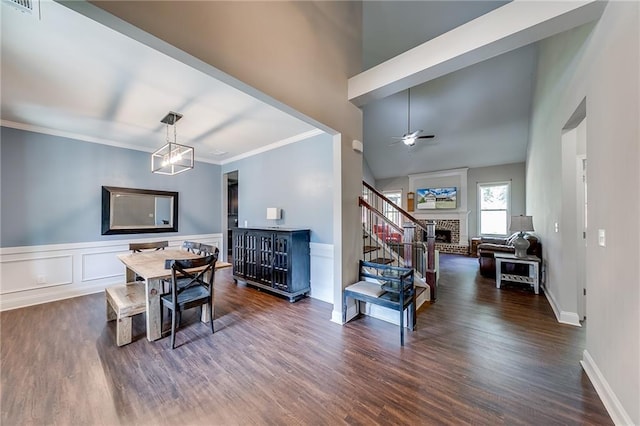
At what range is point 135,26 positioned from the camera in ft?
4.18

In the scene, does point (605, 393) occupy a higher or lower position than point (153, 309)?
lower

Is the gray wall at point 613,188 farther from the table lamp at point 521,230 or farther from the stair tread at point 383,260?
the table lamp at point 521,230

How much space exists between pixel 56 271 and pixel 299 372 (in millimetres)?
4462

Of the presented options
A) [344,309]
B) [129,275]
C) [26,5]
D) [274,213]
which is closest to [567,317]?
[344,309]

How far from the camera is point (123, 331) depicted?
241 cm

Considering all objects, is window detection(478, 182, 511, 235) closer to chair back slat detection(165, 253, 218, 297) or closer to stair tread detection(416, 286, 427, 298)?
stair tread detection(416, 286, 427, 298)

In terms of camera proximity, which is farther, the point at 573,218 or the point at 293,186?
the point at 293,186

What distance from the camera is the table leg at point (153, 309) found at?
8.08 feet

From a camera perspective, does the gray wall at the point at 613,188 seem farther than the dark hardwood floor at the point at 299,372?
No

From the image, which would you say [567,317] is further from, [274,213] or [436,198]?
[436,198]

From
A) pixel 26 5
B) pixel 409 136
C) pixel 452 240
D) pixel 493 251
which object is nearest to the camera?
pixel 26 5

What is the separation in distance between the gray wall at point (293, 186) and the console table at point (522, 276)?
3213 mm

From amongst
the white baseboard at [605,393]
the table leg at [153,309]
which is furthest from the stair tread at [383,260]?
the table leg at [153,309]

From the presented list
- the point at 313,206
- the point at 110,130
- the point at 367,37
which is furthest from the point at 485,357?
the point at 110,130
